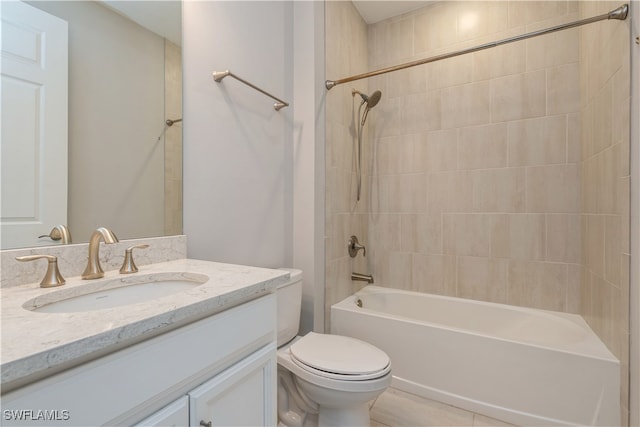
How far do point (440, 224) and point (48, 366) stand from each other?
2224 mm

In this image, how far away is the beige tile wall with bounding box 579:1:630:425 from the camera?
121 cm

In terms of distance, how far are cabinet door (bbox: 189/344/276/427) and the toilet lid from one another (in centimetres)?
35

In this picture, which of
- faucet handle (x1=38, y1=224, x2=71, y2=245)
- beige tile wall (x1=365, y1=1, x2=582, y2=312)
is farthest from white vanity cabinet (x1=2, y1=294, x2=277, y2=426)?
beige tile wall (x1=365, y1=1, x2=582, y2=312)

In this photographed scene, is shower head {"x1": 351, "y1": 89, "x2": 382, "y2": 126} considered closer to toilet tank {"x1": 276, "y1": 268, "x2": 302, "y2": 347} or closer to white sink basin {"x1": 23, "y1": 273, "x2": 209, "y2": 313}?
toilet tank {"x1": 276, "y1": 268, "x2": 302, "y2": 347}

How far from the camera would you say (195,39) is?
1.28m

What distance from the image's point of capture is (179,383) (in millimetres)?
628

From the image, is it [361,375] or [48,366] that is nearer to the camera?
[48,366]

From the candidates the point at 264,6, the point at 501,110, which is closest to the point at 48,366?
the point at 264,6

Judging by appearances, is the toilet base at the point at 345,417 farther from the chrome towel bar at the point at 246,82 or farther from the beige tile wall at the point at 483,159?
the chrome towel bar at the point at 246,82

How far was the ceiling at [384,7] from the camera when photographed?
220cm

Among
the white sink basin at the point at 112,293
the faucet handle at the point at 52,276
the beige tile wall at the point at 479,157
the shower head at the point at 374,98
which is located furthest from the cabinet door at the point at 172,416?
the shower head at the point at 374,98

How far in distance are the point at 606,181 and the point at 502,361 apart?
103cm

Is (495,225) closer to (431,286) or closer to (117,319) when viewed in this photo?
(431,286)

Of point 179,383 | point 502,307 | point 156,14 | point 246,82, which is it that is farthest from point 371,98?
point 179,383
